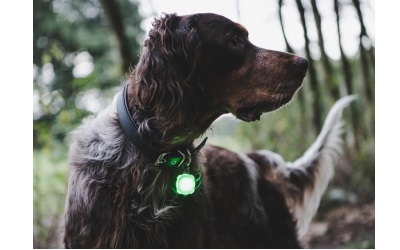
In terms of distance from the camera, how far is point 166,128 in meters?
2.11

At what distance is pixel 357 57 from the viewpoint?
4070mm

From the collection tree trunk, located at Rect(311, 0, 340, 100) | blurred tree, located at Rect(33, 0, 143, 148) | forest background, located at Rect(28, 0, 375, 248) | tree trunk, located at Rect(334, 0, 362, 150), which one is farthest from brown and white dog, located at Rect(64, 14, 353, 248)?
tree trunk, located at Rect(334, 0, 362, 150)

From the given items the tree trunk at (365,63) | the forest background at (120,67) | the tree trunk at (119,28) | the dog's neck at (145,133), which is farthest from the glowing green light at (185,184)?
the tree trunk at (365,63)

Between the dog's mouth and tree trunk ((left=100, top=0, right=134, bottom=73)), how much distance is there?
1839mm

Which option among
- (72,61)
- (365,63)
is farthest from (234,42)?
(365,63)

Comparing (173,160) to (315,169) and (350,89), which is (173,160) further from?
(350,89)

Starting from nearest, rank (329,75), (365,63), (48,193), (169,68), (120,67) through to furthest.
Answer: (169,68)
(48,193)
(120,67)
(365,63)
(329,75)

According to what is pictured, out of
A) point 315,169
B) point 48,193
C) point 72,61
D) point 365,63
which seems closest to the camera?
point 315,169

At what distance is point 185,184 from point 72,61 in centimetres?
192

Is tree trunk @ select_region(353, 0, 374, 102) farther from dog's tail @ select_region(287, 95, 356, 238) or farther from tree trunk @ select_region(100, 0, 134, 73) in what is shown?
tree trunk @ select_region(100, 0, 134, 73)

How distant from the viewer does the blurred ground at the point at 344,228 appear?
3.43 m

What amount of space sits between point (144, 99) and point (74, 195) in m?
0.58

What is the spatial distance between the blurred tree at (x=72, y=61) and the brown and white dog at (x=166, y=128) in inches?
51.2
